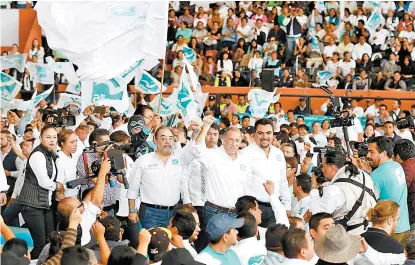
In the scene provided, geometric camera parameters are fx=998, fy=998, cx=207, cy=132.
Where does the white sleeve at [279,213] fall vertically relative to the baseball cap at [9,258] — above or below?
above

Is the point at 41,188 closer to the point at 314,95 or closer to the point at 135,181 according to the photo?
the point at 135,181

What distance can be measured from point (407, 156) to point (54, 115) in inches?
178

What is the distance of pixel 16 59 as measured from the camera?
20219mm

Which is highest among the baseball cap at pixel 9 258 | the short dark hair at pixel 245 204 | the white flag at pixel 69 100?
the white flag at pixel 69 100

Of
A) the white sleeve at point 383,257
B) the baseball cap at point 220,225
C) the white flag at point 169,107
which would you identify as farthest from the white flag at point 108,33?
the white sleeve at point 383,257

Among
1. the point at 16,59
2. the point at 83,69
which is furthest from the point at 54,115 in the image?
the point at 16,59

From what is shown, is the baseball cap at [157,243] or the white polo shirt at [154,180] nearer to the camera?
the baseball cap at [157,243]

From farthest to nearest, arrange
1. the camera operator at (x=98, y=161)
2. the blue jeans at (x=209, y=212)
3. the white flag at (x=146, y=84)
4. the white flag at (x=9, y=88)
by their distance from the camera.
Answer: the white flag at (x=9, y=88) < the white flag at (x=146, y=84) < the camera operator at (x=98, y=161) < the blue jeans at (x=209, y=212)

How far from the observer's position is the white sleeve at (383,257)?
810 centimetres

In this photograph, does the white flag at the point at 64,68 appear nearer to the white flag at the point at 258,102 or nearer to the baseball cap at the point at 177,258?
the white flag at the point at 258,102

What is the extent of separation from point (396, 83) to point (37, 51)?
884 cm

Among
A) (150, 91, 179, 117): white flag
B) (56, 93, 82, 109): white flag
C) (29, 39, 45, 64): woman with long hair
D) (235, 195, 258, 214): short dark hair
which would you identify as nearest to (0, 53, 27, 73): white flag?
(56, 93, 82, 109): white flag

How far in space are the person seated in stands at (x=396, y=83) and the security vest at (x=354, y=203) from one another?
13.4 m

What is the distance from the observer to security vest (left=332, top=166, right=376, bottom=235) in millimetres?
9594
